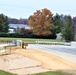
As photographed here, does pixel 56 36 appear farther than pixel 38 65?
Yes

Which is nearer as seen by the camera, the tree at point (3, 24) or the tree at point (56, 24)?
the tree at point (56, 24)

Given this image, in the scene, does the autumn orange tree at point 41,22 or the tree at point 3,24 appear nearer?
the autumn orange tree at point 41,22

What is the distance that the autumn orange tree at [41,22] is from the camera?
91.1 metres

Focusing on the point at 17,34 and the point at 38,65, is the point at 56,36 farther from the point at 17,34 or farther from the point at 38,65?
the point at 38,65

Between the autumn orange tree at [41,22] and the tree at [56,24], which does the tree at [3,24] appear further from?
the tree at [56,24]

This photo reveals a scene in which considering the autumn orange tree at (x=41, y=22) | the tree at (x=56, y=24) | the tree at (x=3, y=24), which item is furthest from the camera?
the tree at (x=3, y=24)

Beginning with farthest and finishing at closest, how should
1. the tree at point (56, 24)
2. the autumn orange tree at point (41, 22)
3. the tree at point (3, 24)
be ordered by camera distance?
the tree at point (3, 24)
the tree at point (56, 24)
the autumn orange tree at point (41, 22)

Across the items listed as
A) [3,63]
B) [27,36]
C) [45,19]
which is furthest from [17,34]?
[3,63]

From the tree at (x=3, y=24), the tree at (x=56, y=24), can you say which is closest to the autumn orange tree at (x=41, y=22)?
the tree at (x=56, y=24)

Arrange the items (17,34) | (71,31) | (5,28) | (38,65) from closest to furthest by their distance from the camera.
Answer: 1. (38,65)
2. (71,31)
3. (17,34)
4. (5,28)

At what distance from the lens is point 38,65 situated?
2150cm

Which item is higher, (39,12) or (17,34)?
(39,12)

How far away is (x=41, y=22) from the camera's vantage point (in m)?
93.1

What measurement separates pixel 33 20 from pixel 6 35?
939 cm
